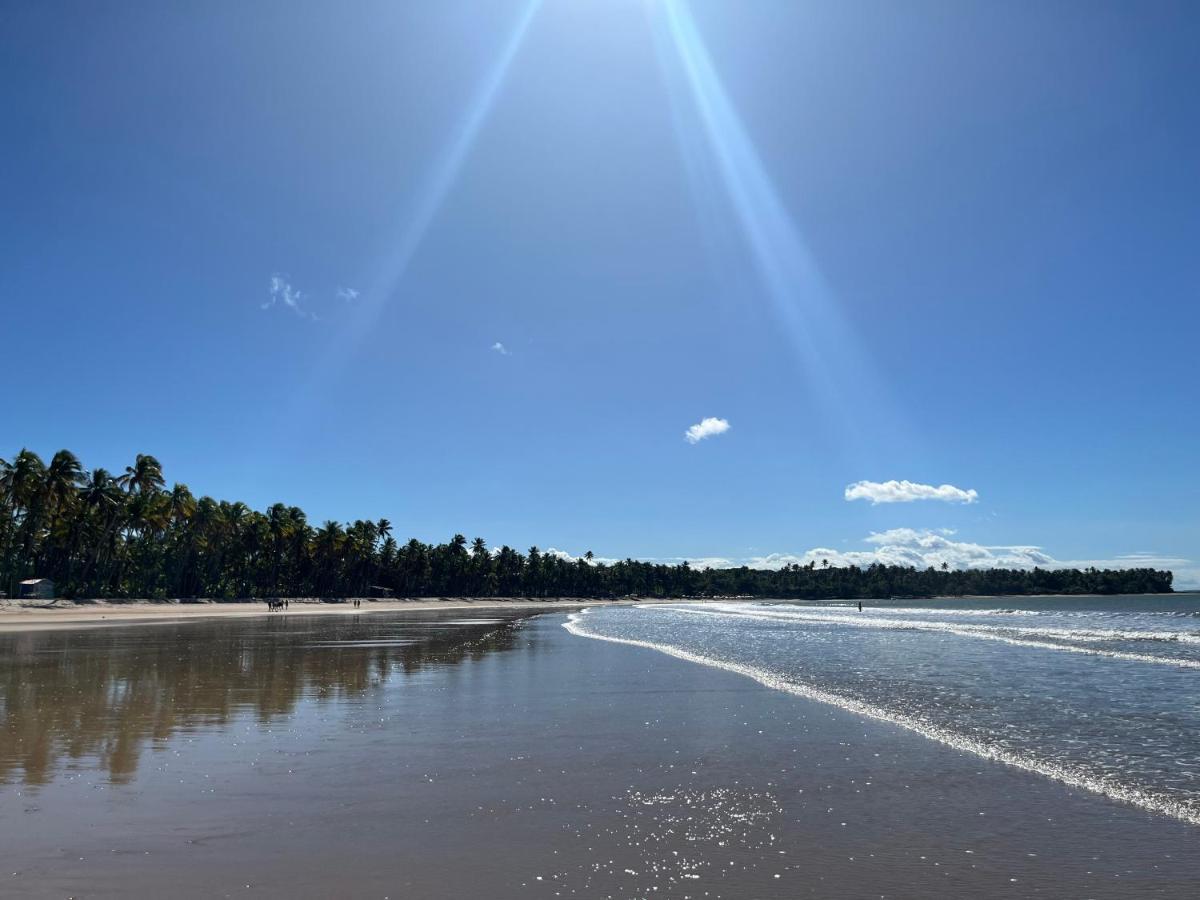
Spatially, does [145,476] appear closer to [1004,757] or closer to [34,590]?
[34,590]

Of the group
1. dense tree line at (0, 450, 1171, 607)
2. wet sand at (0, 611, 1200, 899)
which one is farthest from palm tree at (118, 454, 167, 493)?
wet sand at (0, 611, 1200, 899)

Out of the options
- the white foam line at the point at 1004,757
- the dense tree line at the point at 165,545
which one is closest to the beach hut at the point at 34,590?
the dense tree line at the point at 165,545

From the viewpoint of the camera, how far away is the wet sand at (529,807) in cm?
738

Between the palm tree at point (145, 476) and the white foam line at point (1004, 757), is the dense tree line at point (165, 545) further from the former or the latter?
the white foam line at point (1004, 757)

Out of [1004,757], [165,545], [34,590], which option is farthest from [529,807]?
[165,545]

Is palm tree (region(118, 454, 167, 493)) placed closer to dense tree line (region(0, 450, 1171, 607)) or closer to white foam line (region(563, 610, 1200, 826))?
dense tree line (region(0, 450, 1171, 607))

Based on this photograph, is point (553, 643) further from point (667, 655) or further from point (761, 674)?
point (761, 674)

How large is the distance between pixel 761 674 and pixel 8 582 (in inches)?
3663

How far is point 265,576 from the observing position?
12744cm

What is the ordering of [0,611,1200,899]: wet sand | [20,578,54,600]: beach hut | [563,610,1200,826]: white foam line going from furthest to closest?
1. [20,578,54,600]: beach hut
2. [563,610,1200,826]: white foam line
3. [0,611,1200,899]: wet sand

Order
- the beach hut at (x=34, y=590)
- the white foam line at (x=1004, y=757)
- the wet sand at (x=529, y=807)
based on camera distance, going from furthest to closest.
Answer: the beach hut at (x=34, y=590)
the white foam line at (x=1004, y=757)
the wet sand at (x=529, y=807)

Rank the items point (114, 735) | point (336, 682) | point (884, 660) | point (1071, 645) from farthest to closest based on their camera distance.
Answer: point (1071, 645) < point (884, 660) < point (336, 682) < point (114, 735)

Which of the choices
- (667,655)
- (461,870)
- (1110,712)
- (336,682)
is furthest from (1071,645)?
(461,870)

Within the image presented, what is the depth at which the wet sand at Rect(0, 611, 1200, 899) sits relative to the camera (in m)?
7.38
